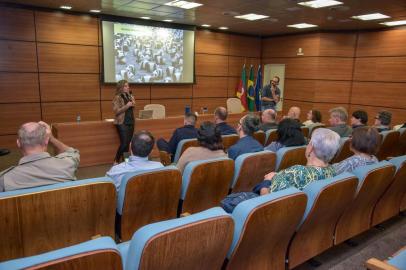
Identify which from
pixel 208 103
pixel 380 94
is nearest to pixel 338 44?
pixel 380 94

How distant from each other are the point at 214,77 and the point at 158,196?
7.59m

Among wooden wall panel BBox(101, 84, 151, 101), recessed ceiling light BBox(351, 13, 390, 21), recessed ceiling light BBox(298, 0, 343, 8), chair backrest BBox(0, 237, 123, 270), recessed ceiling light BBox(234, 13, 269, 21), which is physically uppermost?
recessed ceiling light BBox(234, 13, 269, 21)

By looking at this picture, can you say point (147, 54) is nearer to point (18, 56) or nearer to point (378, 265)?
point (18, 56)

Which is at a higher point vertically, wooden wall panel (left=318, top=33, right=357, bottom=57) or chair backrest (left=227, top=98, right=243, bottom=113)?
wooden wall panel (left=318, top=33, right=357, bottom=57)

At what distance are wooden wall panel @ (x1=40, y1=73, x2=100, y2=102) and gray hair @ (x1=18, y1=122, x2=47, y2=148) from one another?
17.1 ft

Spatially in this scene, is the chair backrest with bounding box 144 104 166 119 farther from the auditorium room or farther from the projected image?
the projected image

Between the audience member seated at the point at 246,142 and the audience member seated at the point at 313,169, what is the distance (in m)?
0.97

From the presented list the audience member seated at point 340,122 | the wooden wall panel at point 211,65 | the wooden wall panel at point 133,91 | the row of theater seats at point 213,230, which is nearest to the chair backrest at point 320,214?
the row of theater seats at point 213,230

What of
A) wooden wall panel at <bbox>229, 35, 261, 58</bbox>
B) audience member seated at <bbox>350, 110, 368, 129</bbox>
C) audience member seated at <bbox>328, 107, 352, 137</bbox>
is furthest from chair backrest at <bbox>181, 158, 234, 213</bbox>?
wooden wall panel at <bbox>229, 35, 261, 58</bbox>

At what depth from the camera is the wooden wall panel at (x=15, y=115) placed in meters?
6.39

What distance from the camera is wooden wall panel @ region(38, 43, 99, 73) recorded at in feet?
21.8

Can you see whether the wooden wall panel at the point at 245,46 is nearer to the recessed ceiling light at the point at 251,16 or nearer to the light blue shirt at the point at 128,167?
the recessed ceiling light at the point at 251,16

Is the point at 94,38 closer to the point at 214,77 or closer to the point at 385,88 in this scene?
the point at 214,77

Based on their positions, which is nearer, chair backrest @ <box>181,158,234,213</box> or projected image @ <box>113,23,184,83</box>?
chair backrest @ <box>181,158,234,213</box>
